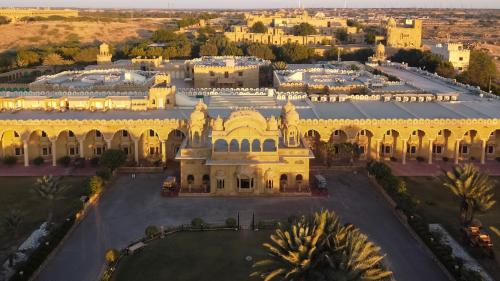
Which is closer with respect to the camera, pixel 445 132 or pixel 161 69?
pixel 445 132

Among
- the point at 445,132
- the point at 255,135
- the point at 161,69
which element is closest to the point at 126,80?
the point at 161,69

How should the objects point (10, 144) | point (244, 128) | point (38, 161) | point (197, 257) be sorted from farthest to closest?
1. point (10, 144)
2. point (38, 161)
3. point (244, 128)
4. point (197, 257)

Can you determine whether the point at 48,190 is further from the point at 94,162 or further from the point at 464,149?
the point at 464,149

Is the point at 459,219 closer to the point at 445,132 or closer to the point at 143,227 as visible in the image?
the point at 445,132

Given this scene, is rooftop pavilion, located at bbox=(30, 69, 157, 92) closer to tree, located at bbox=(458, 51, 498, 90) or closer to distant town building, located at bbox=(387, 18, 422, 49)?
tree, located at bbox=(458, 51, 498, 90)

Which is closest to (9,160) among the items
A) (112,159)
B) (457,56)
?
(112,159)

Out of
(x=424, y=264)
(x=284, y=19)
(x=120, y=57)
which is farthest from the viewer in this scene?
(x=284, y=19)

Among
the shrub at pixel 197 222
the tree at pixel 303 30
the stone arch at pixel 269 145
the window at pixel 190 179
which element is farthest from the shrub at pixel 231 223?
the tree at pixel 303 30

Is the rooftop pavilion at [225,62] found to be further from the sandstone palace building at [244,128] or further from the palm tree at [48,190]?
the palm tree at [48,190]
